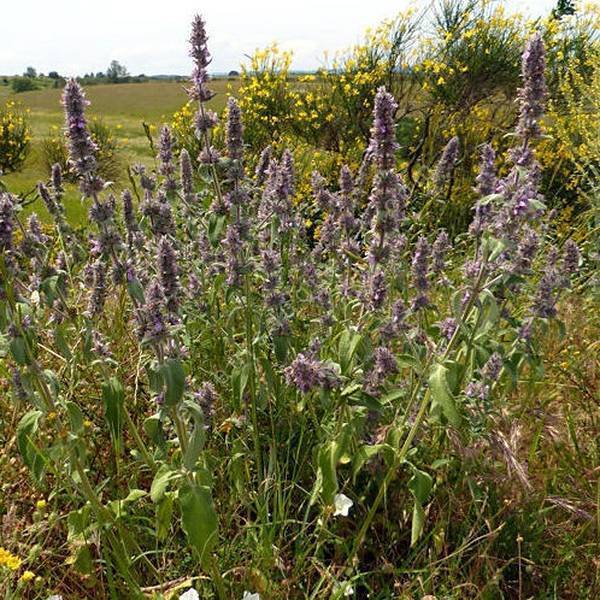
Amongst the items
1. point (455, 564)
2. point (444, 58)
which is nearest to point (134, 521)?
point (455, 564)

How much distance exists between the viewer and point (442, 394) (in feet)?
5.91

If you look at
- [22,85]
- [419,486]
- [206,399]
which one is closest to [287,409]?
[206,399]

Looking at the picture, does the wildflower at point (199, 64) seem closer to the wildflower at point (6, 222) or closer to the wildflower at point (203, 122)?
the wildflower at point (203, 122)

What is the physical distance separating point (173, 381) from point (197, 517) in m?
0.39

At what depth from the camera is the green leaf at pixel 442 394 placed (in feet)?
5.80

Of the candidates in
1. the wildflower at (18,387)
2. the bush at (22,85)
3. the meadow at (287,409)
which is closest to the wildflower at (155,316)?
the meadow at (287,409)

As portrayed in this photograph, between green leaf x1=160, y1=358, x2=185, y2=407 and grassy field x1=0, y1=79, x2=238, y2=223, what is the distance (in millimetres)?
11215

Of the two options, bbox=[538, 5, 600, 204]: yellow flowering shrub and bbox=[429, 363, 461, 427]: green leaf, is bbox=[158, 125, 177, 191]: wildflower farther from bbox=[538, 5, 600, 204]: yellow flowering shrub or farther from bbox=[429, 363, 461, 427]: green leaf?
bbox=[538, 5, 600, 204]: yellow flowering shrub

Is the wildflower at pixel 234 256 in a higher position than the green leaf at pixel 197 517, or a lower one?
higher

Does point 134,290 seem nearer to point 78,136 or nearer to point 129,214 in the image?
point 78,136

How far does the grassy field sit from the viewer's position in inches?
658

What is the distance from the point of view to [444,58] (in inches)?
335

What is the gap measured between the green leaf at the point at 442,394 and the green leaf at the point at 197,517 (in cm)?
73

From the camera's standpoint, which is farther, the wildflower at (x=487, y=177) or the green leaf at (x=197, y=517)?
the wildflower at (x=487, y=177)
